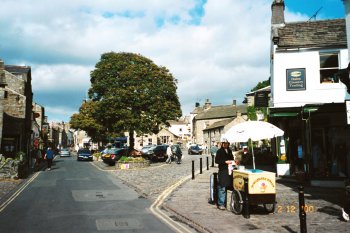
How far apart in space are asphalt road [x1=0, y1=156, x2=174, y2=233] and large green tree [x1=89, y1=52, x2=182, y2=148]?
1864 centimetres

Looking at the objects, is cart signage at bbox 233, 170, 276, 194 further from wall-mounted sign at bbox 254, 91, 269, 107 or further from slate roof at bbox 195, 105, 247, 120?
slate roof at bbox 195, 105, 247, 120

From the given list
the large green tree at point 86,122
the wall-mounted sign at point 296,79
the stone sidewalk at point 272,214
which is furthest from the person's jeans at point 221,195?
the large green tree at point 86,122

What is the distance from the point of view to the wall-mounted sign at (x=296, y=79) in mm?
20812

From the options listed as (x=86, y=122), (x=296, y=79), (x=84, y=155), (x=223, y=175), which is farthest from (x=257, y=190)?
(x=86, y=122)

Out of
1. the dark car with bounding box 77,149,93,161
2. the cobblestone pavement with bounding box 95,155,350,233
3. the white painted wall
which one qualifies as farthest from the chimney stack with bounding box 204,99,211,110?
the cobblestone pavement with bounding box 95,155,350,233

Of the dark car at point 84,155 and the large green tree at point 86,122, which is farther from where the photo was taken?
the large green tree at point 86,122

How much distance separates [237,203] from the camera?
10391mm

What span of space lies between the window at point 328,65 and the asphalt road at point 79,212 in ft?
42.1

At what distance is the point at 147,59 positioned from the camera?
39.2 meters

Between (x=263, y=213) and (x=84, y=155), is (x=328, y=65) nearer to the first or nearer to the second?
(x=263, y=213)

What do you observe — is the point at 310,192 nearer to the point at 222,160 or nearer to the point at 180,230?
the point at 222,160

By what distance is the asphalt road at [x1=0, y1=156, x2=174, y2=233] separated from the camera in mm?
8969

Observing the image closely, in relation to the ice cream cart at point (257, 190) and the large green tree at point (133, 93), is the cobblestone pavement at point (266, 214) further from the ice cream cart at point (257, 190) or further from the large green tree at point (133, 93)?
the large green tree at point (133, 93)

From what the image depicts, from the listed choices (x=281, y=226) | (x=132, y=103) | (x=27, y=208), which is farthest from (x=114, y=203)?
(x=132, y=103)
